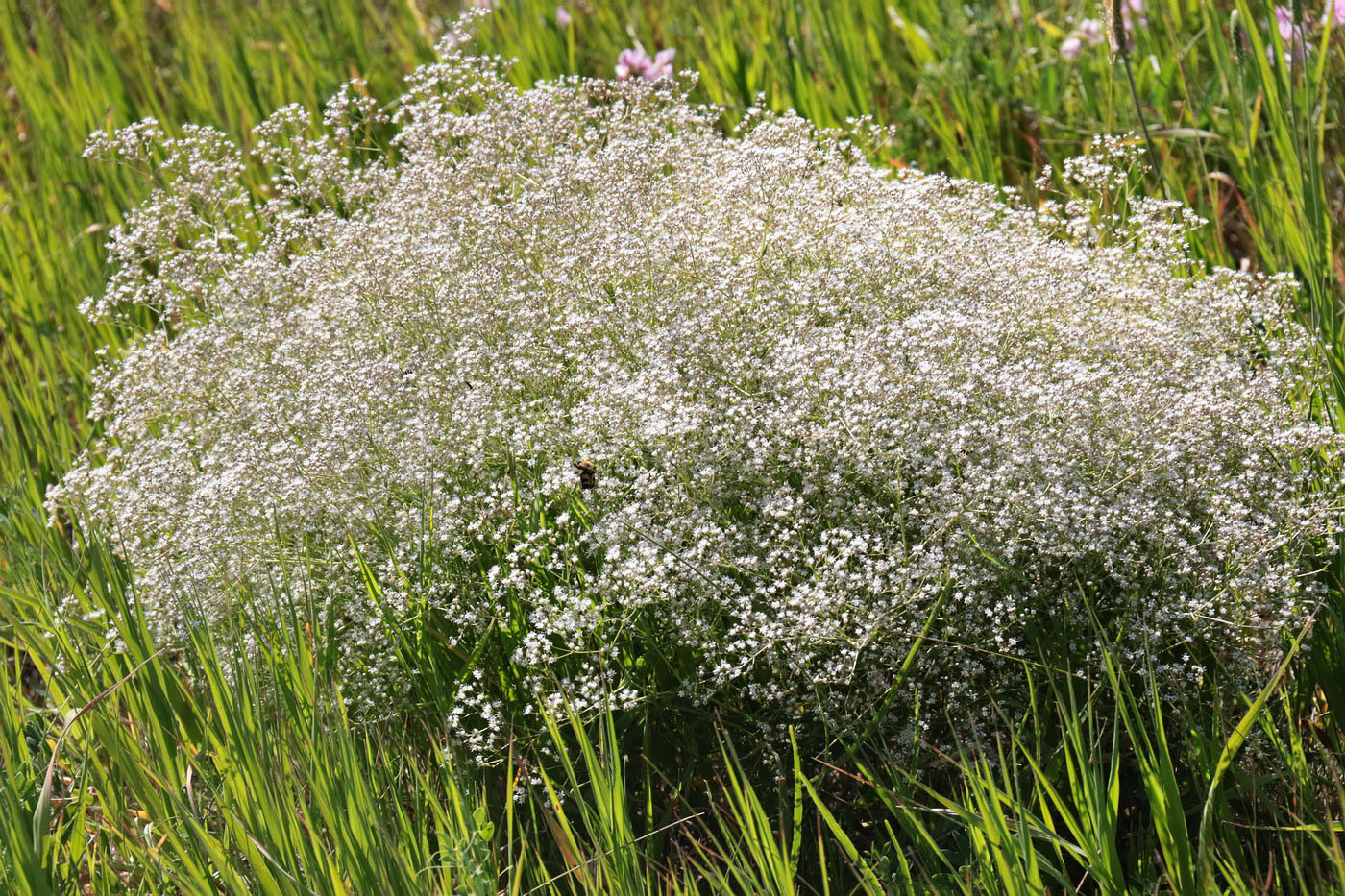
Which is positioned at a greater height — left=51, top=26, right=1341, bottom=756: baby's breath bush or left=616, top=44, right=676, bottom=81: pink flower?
left=616, top=44, right=676, bottom=81: pink flower

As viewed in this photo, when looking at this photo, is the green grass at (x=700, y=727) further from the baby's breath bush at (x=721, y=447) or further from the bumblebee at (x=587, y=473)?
the bumblebee at (x=587, y=473)

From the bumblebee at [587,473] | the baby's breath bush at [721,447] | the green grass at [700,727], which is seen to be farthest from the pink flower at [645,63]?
the bumblebee at [587,473]

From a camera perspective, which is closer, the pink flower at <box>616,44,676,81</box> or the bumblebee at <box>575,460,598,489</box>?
the bumblebee at <box>575,460,598,489</box>

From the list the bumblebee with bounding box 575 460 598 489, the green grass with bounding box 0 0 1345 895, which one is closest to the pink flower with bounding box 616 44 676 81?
the green grass with bounding box 0 0 1345 895

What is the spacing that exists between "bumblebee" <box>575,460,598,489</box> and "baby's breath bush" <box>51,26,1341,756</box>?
43 mm

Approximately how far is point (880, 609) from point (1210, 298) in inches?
64.3

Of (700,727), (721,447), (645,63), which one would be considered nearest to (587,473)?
(721,447)

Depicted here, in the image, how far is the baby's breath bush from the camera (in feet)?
8.73

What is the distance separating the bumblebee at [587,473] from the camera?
296 centimetres

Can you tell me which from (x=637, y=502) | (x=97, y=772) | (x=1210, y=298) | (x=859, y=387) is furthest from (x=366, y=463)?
(x=1210, y=298)

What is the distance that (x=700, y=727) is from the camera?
2.97 m

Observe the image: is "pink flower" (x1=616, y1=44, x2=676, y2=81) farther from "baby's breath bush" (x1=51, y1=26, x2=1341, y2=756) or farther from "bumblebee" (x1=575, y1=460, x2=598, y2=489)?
"bumblebee" (x1=575, y1=460, x2=598, y2=489)

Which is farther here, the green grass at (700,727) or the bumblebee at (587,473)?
the bumblebee at (587,473)

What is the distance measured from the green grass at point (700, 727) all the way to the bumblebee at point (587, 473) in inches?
22.8
